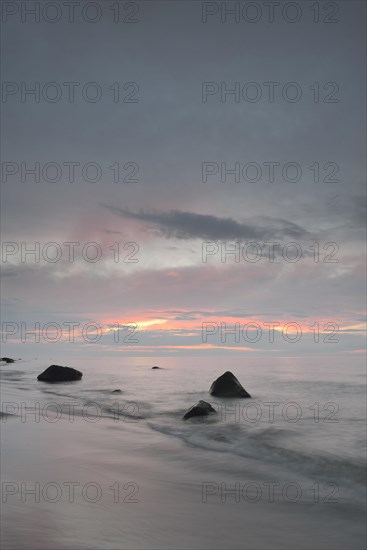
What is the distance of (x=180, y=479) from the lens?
9.98 metres

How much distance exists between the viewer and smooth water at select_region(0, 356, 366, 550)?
22.1ft

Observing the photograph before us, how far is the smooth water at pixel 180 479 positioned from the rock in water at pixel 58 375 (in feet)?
49.5

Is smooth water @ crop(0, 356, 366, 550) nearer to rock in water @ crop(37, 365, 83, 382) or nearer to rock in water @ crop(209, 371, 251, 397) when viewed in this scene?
rock in water @ crop(209, 371, 251, 397)

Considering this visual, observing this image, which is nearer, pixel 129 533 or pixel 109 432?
pixel 129 533

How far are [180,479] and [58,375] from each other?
28.2 metres

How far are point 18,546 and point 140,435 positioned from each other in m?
9.66

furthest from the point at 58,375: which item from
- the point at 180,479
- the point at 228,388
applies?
the point at 180,479

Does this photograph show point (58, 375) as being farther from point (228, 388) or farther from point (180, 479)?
point (180, 479)

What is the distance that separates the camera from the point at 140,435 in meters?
15.2

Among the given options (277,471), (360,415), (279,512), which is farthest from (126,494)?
(360,415)

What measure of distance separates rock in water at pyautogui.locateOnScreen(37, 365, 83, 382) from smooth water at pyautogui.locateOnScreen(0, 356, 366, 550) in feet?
49.5

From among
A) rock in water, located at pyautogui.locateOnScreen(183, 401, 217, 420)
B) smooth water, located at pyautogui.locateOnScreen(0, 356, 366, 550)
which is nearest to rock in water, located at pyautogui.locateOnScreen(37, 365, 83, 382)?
smooth water, located at pyautogui.locateOnScreen(0, 356, 366, 550)

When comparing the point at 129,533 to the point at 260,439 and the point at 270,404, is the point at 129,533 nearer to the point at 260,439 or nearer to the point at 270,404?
the point at 260,439

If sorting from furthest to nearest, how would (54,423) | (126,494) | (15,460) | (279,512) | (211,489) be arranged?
1. (54,423)
2. (15,460)
3. (211,489)
4. (126,494)
5. (279,512)
